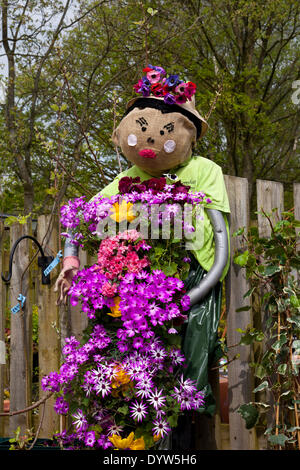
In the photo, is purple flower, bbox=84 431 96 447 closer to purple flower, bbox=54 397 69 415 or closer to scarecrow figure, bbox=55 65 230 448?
purple flower, bbox=54 397 69 415

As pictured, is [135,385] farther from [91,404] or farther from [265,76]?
[265,76]

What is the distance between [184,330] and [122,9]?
5.96 metres

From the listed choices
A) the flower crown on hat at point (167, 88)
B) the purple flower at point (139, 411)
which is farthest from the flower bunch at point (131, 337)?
the flower crown on hat at point (167, 88)

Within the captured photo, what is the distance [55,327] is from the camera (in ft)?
9.64

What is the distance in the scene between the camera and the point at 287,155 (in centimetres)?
960

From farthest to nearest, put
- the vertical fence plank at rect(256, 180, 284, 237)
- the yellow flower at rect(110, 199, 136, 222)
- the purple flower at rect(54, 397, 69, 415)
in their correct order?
1. the vertical fence plank at rect(256, 180, 284, 237)
2. the purple flower at rect(54, 397, 69, 415)
3. the yellow flower at rect(110, 199, 136, 222)

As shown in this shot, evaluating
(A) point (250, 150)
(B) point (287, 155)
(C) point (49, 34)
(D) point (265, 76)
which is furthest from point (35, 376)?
(D) point (265, 76)

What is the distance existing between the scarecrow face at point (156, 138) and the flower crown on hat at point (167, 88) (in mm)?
85

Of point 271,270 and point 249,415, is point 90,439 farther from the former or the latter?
point 271,270

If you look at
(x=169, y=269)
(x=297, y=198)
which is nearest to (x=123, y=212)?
(x=169, y=269)

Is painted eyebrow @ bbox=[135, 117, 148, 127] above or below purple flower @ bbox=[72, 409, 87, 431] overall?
above

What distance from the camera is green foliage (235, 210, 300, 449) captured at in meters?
2.17

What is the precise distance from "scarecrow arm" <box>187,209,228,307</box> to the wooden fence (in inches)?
10.6

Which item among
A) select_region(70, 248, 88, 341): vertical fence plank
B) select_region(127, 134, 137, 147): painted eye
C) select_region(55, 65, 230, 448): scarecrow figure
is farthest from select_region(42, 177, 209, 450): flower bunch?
select_region(70, 248, 88, 341): vertical fence plank
